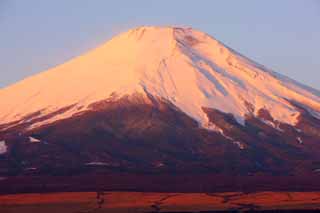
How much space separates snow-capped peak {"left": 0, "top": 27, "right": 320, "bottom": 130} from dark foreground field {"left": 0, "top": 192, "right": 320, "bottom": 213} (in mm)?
38225

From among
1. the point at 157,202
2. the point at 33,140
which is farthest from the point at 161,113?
the point at 157,202

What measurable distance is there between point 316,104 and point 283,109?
6.30 metres

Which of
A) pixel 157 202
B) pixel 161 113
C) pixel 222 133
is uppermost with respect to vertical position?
pixel 161 113

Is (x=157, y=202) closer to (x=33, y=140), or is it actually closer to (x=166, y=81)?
(x=33, y=140)

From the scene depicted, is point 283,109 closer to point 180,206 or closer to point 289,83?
point 289,83

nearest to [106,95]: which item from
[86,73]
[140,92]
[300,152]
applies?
[140,92]

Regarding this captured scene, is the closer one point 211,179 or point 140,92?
point 211,179

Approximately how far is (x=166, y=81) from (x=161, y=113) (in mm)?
13161

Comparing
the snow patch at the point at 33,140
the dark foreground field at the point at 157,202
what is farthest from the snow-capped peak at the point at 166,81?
the dark foreground field at the point at 157,202

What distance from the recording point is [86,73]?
132 metres

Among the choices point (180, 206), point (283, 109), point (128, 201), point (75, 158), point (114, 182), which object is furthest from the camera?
point (283, 109)

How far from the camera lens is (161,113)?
363ft

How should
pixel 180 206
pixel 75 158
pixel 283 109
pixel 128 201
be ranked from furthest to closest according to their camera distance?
1. pixel 283 109
2. pixel 75 158
3. pixel 128 201
4. pixel 180 206

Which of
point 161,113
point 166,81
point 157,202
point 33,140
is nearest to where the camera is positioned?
point 157,202
